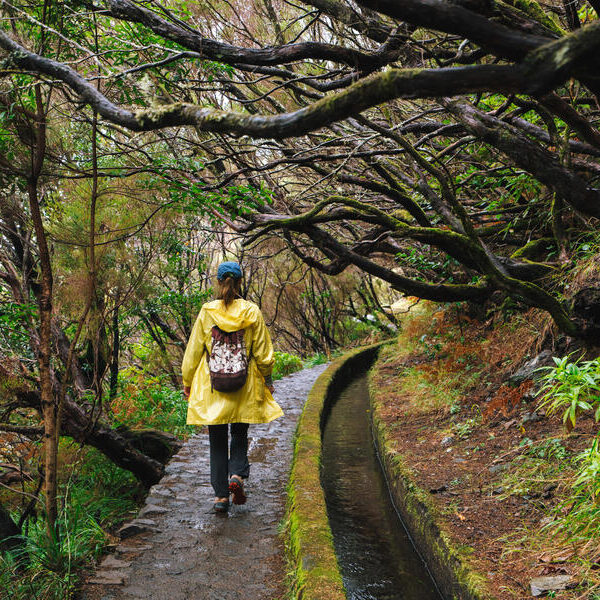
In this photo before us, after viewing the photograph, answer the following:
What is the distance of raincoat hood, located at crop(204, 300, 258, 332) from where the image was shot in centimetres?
388

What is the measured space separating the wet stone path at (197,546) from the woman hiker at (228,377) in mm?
287

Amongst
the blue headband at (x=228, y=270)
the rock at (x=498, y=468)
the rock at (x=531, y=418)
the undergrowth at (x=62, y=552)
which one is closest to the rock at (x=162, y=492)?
the undergrowth at (x=62, y=552)

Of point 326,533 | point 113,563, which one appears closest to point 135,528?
point 113,563

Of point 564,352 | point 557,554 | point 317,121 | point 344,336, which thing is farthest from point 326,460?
point 344,336

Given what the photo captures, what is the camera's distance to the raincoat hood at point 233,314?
3.88 meters

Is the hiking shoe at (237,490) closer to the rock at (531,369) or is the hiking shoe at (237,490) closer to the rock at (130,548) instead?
the rock at (130,548)

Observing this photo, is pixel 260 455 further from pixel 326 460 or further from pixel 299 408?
pixel 299 408

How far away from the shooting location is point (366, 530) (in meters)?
4.46

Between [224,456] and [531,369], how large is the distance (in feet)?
12.1

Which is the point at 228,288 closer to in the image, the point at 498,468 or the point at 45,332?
the point at 45,332

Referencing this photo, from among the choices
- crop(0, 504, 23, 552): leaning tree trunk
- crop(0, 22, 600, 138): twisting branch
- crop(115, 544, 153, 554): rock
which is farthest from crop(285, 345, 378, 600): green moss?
crop(0, 22, 600, 138): twisting branch

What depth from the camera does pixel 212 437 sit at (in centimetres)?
393

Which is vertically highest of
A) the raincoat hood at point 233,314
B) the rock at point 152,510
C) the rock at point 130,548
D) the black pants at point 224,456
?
the raincoat hood at point 233,314

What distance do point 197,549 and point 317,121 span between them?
3.13m
